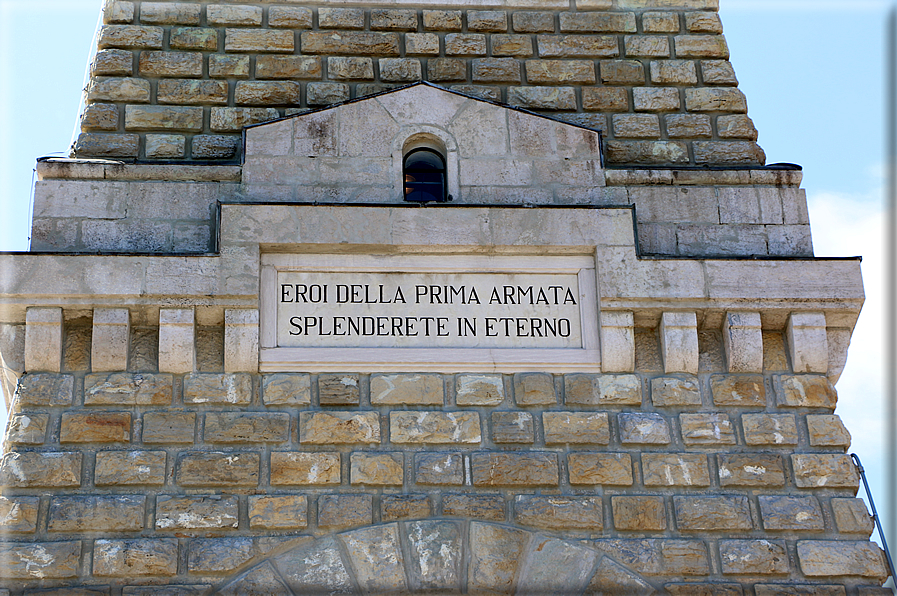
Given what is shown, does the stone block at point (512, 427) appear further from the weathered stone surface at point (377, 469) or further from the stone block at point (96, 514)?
the stone block at point (96, 514)

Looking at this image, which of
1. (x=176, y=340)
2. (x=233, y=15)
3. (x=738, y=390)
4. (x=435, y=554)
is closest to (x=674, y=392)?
(x=738, y=390)

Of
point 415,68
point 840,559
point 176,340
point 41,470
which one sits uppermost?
point 415,68

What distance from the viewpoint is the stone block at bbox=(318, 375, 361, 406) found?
7.45m

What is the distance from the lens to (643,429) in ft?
24.7

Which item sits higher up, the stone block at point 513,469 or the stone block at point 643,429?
the stone block at point 643,429

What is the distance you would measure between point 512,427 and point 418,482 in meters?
0.67

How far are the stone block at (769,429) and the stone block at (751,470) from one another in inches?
3.9

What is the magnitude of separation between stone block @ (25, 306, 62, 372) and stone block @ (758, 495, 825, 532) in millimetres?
4326

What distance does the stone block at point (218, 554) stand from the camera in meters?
6.90

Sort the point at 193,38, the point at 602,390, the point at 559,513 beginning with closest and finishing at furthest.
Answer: the point at 559,513
the point at 602,390
the point at 193,38

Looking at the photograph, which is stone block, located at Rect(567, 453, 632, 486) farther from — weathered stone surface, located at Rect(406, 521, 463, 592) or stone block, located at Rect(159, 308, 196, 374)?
stone block, located at Rect(159, 308, 196, 374)

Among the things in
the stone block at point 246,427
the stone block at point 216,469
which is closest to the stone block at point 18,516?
the stone block at point 216,469

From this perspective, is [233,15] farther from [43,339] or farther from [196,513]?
[196,513]

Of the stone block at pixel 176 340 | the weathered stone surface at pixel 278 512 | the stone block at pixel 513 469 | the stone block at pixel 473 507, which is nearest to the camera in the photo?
the weathered stone surface at pixel 278 512
